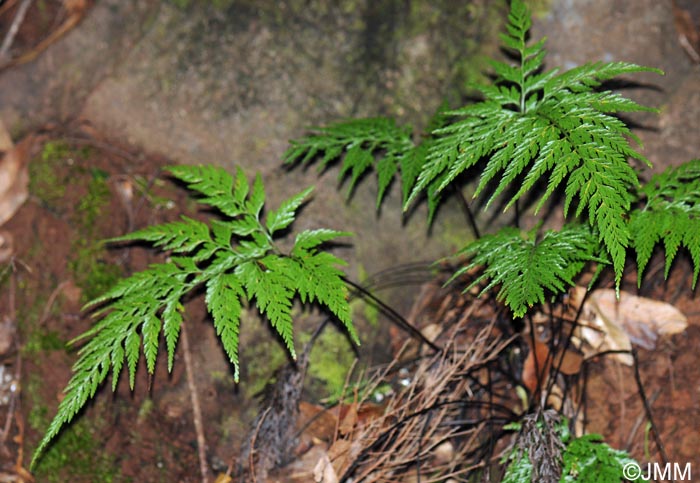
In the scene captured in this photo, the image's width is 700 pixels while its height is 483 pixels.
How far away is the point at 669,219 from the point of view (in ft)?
7.71

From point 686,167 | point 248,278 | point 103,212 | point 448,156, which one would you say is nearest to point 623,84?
point 686,167

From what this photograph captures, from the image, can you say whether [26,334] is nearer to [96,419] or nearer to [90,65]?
[96,419]

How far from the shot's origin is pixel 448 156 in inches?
91.1

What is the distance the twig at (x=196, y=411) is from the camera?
294 centimetres

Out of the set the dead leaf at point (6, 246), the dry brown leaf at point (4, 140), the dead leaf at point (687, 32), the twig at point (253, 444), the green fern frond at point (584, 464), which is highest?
the dead leaf at point (687, 32)

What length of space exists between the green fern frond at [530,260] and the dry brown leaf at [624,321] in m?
0.71

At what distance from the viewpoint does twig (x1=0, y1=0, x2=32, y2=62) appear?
3688 mm

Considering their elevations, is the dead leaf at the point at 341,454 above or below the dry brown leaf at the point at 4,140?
below

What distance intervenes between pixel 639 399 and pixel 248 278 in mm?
1834

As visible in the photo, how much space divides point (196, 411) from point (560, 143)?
203 centimetres

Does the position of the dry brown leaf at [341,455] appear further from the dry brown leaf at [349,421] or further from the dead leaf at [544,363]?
the dead leaf at [544,363]

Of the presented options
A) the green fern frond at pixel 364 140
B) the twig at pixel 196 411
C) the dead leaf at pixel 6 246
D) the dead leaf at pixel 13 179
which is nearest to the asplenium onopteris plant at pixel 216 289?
the green fern frond at pixel 364 140

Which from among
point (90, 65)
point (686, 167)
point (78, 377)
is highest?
point (686, 167)

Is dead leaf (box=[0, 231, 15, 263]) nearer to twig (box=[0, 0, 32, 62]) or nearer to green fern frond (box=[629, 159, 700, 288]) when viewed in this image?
twig (box=[0, 0, 32, 62])
